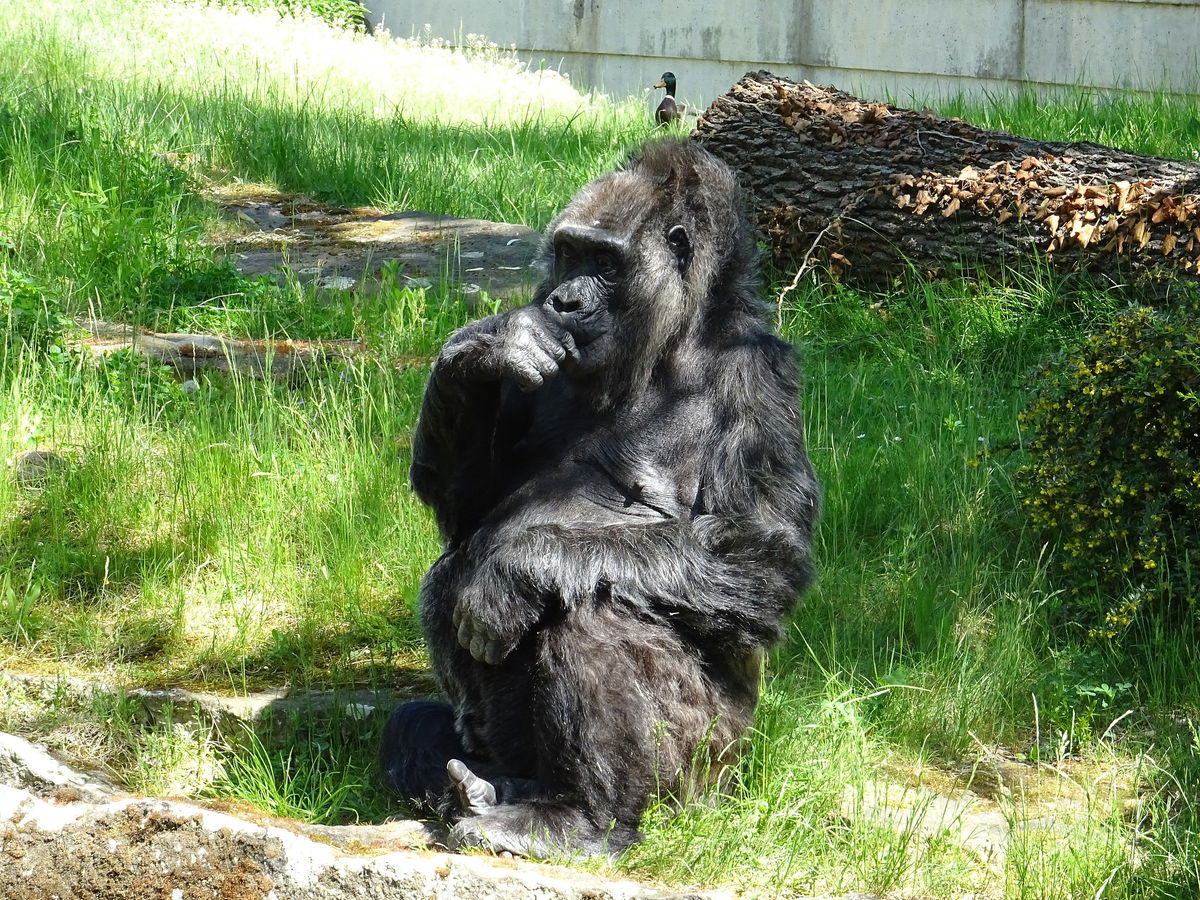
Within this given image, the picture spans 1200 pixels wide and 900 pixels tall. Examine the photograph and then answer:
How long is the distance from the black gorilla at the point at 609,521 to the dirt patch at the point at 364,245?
11.1ft

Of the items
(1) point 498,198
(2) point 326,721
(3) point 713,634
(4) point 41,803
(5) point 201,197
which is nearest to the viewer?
(4) point 41,803

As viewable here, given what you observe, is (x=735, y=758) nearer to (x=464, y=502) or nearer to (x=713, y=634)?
(x=713, y=634)

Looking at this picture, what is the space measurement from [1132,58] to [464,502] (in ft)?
48.4

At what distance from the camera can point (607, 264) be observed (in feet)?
11.9

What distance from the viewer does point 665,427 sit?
3.75 meters

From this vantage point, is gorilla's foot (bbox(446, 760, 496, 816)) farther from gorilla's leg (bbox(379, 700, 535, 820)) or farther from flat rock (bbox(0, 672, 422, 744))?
flat rock (bbox(0, 672, 422, 744))

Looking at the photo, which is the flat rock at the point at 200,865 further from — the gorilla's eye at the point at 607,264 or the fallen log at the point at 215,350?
the fallen log at the point at 215,350

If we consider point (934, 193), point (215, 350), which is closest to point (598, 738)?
point (215, 350)

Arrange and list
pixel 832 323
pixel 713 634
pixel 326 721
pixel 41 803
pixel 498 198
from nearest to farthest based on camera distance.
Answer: pixel 41 803 → pixel 713 634 → pixel 326 721 → pixel 832 323 → pixel 498 198

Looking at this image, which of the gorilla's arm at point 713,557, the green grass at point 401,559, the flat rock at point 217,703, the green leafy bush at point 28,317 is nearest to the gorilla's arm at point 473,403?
the gorilla's arm at point 713,557

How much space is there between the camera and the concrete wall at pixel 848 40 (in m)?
15.8

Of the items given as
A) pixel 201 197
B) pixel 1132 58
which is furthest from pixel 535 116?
pixel 1132 58

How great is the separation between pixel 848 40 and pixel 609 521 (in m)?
16.1

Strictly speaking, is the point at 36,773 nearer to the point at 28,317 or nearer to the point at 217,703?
the point at 217,703
